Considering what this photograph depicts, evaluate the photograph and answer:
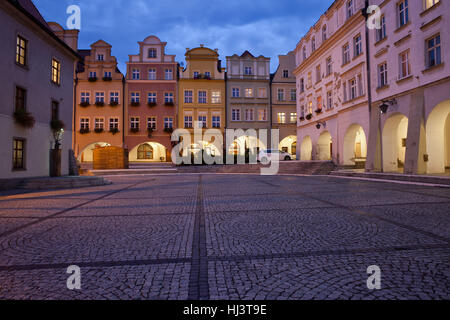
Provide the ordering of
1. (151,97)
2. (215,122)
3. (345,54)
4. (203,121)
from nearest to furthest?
(345,54)
(151,97)
(203,121)
(215,122)

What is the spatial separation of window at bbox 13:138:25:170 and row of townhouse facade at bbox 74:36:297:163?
20.7 meters

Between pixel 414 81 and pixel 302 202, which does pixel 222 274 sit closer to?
pixel 302 202

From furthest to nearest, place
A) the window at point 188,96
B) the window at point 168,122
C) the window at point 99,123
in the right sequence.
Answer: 1. the window at point 188,96
2. the window at point 168,122
3. the window at point 99,123

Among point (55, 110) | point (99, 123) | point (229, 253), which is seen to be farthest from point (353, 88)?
point (99, 123)

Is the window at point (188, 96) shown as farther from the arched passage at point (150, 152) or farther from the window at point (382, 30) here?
the window at point (382, 30)

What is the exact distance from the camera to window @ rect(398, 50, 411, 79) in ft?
48.6

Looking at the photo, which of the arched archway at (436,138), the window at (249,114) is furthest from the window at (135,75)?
the arched archway at (436,138)

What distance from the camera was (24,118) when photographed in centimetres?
1289

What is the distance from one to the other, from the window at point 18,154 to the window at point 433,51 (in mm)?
20604

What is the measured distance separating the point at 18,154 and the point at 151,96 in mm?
23269

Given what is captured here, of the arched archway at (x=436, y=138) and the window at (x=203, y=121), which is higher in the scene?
the window at (x=203, y=121)

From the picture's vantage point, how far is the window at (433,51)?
42.4ft

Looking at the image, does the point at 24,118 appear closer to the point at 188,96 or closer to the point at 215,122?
the point at 188,96

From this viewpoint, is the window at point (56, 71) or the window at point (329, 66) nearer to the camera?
the window at point (56, 71)
